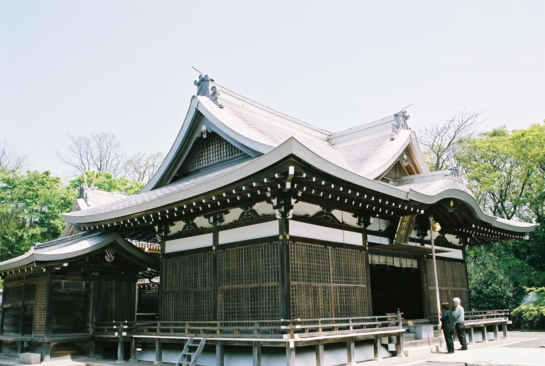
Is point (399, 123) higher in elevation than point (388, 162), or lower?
higher

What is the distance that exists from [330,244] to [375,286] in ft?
26.6

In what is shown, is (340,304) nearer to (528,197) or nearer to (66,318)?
(66,318)

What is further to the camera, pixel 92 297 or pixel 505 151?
pixel 505 151

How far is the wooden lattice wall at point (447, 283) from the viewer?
1538 cm

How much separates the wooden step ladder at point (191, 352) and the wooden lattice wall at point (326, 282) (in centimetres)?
230

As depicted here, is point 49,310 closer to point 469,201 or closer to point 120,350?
point 120,350

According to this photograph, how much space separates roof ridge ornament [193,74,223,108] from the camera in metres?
15.9

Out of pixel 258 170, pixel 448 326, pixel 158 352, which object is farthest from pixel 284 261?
pixel 448 326

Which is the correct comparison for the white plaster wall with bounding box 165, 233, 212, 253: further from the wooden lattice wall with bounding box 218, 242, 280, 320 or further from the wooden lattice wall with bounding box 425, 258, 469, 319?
the wooden lattice wall with bounding box 425, 258, 469, 319

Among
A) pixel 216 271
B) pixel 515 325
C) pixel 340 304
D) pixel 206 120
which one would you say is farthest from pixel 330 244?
pixel 515 325

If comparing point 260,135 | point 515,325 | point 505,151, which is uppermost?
point 505,151

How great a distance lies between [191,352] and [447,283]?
9508 mm

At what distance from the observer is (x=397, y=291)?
18281mm

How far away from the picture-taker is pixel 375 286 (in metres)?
19.1
